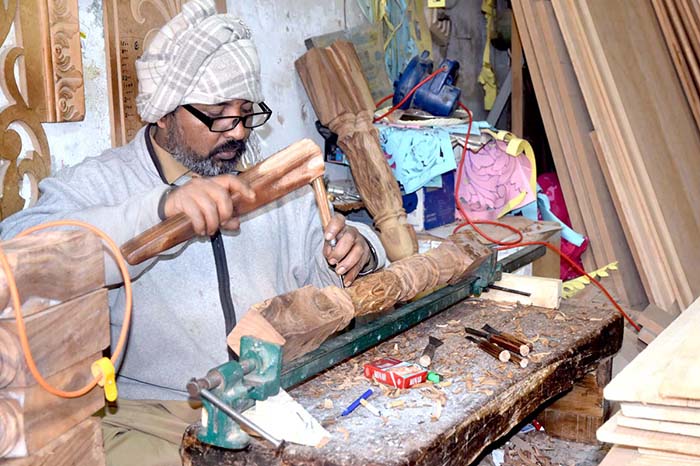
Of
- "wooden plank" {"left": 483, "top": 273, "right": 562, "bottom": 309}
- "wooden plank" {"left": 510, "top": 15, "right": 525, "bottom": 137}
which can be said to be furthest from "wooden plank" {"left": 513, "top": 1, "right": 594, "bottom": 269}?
"wooden plank" {"left": 483, "top": 273, "right": 562, "bottom": 309}

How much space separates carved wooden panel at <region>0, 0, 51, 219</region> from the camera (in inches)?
95.7

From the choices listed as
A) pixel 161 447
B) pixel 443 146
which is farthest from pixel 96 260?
pixel 443 146

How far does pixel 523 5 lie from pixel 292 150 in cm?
301

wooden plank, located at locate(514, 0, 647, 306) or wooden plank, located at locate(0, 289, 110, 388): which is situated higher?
wooden plank, located at locate(514, 0, 647, 306)

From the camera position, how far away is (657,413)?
1.51 m

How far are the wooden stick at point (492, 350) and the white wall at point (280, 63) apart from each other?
5.33ft

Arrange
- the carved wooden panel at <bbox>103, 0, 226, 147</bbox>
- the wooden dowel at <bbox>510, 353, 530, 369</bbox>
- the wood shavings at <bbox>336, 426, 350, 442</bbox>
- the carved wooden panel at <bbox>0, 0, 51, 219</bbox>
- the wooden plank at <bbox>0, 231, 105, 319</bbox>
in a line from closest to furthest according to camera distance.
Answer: the wooden plank at <bbox>0, 231, 105, 319</bbox> < the wood shavings at <bbox>336, 426, 350, 442</bbox> < the wooden dowel at <bbox>510, 353, 530, 369</bbox> < the carved wooden panel at <bbox>0, 0, 51, 219</bbox> < the carved wooden panel at <bbox>103, 0, 226, 147</bbox>

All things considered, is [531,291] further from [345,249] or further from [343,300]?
[343,300]

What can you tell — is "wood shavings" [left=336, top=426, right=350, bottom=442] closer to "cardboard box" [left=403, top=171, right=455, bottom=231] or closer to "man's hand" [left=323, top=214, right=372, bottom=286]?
"man's hand" [left=323, top=214, right=372, bottom=286]

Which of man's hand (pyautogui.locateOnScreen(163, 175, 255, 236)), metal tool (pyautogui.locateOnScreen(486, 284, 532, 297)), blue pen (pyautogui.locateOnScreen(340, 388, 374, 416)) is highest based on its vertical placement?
man's hand (pyautogui.locateOnScreen(163, 175, 255, 236))

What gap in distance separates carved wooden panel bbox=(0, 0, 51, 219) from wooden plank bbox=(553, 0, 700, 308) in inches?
115

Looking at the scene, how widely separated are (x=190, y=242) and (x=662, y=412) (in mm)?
1524

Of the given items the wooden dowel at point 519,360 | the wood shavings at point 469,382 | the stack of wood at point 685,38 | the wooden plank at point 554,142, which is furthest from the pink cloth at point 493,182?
the wood shavings at point 469,382

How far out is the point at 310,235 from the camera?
281 centimetres
